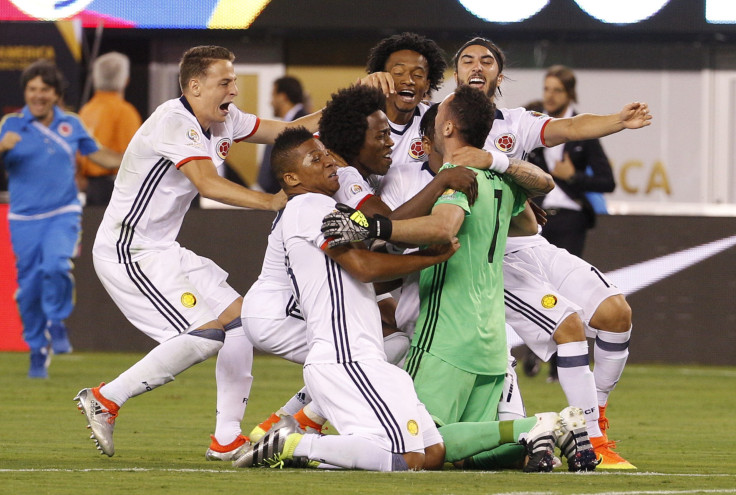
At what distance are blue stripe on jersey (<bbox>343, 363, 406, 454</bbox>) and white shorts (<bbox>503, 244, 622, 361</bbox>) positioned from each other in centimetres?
120

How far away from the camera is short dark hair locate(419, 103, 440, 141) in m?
6.39

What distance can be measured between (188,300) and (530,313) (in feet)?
5.23

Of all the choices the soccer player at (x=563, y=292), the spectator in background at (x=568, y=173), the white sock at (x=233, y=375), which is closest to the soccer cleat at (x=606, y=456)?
the soccer player at (x=563, y=292)

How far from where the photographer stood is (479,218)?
19.6 ft

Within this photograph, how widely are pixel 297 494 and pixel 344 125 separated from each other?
1848 millimetres

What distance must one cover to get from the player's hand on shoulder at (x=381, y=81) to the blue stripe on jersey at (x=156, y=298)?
1.35m

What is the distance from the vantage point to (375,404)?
18.2ft

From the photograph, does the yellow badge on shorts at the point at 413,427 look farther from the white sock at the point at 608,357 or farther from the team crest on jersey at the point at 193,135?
the team crest on jersey at the point at 193,135

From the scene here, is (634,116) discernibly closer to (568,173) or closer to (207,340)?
(207,340)

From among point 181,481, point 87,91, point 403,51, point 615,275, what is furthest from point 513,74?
point 181,481

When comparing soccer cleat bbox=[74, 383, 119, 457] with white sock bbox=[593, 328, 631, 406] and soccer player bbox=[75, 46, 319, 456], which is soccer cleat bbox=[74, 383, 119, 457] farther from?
white sock bbox=[593, 328, 631, 406]

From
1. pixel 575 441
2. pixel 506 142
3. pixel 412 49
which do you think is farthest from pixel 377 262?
pixel 412 49

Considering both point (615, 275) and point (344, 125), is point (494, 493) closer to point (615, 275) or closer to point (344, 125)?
point (344, 125)

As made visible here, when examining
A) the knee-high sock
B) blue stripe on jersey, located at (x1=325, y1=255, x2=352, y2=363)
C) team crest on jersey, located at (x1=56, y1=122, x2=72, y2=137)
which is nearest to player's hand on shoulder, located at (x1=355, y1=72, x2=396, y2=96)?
blue stripe on jersey, located at (x1=325, y1=255, x2=352, y2=363)
